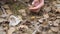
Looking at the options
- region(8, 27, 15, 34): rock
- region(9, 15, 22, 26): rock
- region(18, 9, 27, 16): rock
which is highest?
region(18, 9, 27, 16): rock

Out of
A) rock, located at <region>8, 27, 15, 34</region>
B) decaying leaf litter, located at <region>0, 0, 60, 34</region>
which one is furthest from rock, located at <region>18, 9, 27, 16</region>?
rock, located at <region>8, 27, 15, 34</region>

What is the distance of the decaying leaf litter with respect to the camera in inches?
73.4

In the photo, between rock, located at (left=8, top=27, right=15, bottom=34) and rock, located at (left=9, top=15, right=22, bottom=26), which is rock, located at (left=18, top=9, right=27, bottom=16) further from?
rock, located at (left=8, top=27, right=15, bottom=34)

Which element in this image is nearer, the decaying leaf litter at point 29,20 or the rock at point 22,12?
the decaying leaf litter at point 29,20

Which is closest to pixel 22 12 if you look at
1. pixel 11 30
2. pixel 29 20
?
pixel 29 20

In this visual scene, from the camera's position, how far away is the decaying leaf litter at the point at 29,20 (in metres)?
1.86

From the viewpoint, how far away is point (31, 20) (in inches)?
77.9

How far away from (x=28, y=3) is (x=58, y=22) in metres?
0.43

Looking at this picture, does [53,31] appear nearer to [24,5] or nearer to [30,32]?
[30,32]

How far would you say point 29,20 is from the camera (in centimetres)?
197

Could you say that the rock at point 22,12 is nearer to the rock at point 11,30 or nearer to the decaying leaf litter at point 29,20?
the decaying leaf litter at point 29,20

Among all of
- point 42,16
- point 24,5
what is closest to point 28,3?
point 24,5

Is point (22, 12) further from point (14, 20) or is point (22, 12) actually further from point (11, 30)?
point (11, 30)

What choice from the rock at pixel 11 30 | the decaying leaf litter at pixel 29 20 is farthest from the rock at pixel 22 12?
the rock at pixel 11 30
